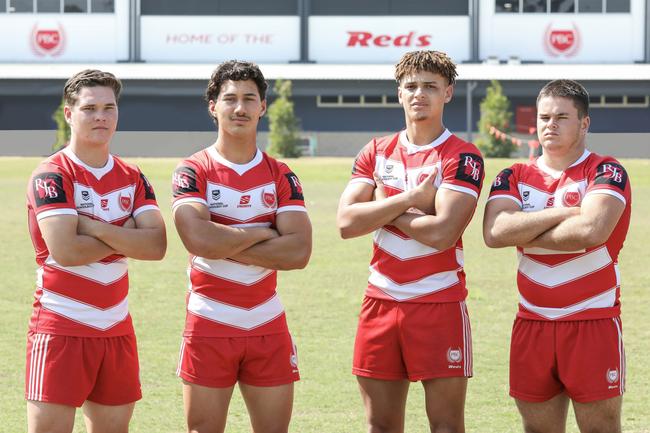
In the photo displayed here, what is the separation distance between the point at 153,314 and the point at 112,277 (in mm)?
6540

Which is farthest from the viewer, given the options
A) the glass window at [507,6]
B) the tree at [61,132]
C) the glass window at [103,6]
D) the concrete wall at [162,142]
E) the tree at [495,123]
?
the glass window at [103,6]

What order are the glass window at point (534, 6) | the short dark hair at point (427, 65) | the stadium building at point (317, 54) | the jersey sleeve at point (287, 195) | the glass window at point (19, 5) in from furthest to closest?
the glass window at point (19, 5), the glass window at point (534, 6), the stadium building at point (317, 54), the short dark hair at point (427, 65), the jersey sleeve at point (287, 195)

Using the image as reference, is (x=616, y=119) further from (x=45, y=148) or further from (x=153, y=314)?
(x=153, y=314)

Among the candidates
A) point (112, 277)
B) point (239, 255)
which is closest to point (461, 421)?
point (239, 255)

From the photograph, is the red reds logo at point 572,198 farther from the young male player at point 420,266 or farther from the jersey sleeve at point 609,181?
the young male player at point 420,266

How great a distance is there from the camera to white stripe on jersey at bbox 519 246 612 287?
5.78m

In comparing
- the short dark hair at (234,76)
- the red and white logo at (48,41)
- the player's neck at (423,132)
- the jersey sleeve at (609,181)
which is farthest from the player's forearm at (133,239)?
the red and white logo at (48,41)

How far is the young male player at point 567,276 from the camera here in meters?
5.67

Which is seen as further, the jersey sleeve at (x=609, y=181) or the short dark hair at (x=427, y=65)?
the short dark hair at (x=427, y=65)

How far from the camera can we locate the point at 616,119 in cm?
5331

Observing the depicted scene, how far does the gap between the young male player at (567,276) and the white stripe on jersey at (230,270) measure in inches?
50.4

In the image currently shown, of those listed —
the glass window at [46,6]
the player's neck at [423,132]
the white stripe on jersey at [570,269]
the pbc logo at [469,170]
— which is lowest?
the white stripe on jersey at [570,269]

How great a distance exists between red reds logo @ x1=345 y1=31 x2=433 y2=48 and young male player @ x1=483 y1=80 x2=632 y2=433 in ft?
161

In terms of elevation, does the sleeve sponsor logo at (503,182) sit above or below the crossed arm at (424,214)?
above
